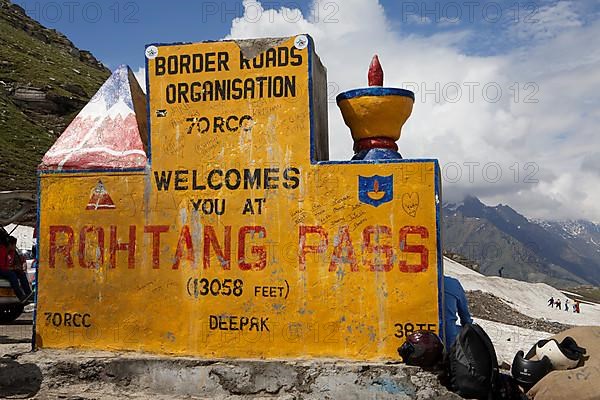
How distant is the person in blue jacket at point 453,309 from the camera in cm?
645

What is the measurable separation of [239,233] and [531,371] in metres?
3.38

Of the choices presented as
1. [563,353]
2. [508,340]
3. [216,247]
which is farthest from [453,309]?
[508,340]

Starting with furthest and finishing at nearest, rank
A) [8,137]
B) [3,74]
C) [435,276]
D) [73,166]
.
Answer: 1. [3,74]
2. [8,137]
3. [73,166]
4. [435,276]

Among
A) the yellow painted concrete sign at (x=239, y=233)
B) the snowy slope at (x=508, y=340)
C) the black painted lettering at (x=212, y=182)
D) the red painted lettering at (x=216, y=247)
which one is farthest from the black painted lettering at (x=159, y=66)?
the snowy slope at (x=508, y=340)

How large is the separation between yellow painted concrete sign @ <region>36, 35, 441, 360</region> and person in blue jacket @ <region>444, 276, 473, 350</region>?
0.44 metres

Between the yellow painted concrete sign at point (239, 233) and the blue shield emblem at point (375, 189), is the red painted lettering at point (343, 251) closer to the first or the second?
the yellow painted concrete sign at point (239, 233)

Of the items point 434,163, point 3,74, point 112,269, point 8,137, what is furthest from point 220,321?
point 3,74

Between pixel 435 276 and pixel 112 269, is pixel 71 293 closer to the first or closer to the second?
pixel 112 269

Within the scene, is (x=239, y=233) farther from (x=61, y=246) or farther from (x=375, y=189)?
(x=61, y=246)

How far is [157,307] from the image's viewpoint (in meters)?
Answer: 6.66

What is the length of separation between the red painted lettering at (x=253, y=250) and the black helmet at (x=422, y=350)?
1671 millimetres

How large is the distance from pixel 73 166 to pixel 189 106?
1518 millimetres

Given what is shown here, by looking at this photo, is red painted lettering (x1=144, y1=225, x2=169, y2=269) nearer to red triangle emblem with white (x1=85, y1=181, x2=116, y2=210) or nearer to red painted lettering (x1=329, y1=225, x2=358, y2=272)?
red triangle emblem with white (x1=85, y1=181, x2=116, y2=210)

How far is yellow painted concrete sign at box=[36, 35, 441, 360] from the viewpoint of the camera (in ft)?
20.5
